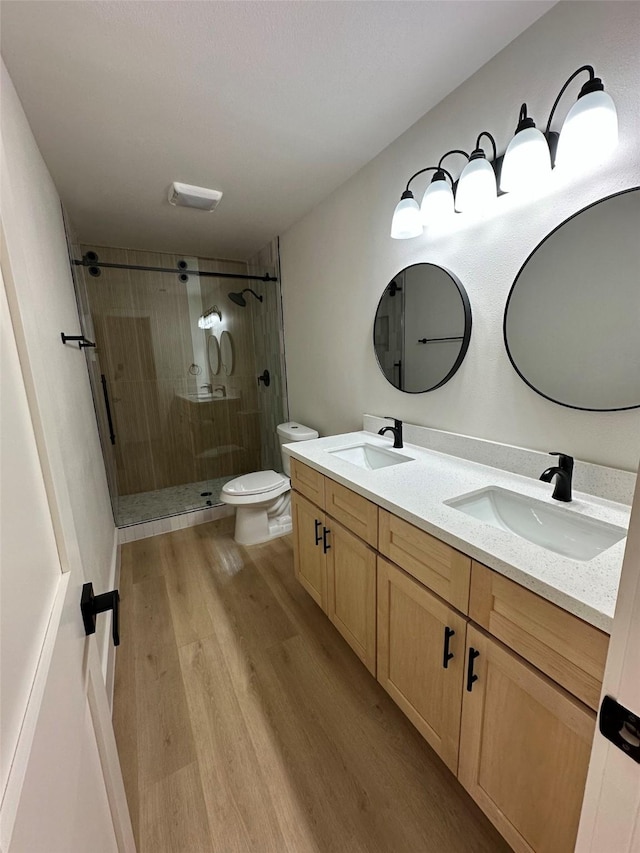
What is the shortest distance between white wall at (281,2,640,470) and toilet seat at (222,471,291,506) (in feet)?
2.19

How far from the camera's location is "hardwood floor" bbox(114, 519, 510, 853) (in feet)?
3.48

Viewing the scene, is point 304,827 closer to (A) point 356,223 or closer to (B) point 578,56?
(B) point 578,56

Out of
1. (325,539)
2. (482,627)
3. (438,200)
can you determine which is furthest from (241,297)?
(482,627)

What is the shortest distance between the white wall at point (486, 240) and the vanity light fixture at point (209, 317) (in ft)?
4.45

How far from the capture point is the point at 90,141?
5.49 ft

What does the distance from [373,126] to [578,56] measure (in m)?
0.82

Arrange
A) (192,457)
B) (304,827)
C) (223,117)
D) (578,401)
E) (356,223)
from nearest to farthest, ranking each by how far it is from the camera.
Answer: (304,827)
(578,401)
(223,117)
(356,223)
(192,457)

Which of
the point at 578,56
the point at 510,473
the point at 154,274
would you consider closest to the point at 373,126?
the point at 578,56

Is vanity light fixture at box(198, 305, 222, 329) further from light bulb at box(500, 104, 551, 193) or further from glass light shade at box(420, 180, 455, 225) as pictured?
light bulb at box(500, 104, 551, 193)

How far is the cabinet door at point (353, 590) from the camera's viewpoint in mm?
1386

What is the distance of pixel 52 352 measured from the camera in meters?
1.39

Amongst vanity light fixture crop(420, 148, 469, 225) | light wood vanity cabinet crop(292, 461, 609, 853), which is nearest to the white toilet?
light wood vanity cabinet crop(292, 461, 609, 853)

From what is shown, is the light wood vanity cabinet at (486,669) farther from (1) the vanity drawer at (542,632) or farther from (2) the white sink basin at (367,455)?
(2) the white sink basin at (367,455)

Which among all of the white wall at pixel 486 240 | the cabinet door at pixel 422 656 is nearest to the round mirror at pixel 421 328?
the white wall at pixel 486 240
